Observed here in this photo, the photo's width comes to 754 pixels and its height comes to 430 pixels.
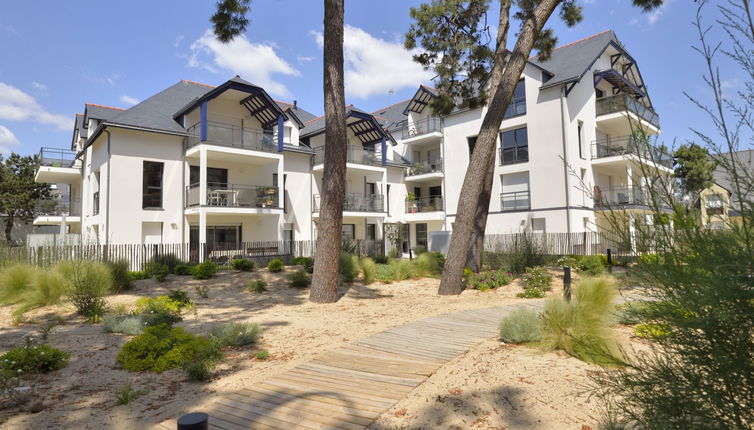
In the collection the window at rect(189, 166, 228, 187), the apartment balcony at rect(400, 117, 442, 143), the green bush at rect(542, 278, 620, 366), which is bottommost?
the green bush at rect(542, 278, 620, 366)

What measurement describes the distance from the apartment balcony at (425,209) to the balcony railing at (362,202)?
316 centimetres

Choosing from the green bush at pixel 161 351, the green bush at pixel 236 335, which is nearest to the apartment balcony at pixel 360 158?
the green bush at pixel 236 335

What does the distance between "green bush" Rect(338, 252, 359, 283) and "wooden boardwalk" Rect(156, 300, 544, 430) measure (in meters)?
6.16

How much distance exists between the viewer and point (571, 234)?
67.1ft

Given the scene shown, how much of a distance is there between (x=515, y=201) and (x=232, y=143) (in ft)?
50.7

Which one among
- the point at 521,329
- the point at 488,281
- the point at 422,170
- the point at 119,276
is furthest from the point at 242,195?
the point at 521,329

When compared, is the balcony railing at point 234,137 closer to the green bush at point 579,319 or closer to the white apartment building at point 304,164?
the white apartment building at point 304,164

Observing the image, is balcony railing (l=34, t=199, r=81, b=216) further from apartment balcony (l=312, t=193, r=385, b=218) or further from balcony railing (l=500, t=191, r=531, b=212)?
balcony railing (l=500, t=191, r=531, b=212)

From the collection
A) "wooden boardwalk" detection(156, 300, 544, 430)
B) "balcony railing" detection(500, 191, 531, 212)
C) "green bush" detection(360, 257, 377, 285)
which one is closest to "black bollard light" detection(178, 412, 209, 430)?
"wooden boardwalk" detection(156, 300, 544, 430)

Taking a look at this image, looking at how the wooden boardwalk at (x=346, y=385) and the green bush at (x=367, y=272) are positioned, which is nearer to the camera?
the wooden boardwalk at (x=346, y=385)

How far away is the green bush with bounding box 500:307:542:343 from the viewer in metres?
5.41

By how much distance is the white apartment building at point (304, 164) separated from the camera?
18.6 meters

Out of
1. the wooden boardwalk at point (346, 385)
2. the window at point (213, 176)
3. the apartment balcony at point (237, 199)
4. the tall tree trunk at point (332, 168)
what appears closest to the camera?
the wooden boardwalk at point (346, 385)

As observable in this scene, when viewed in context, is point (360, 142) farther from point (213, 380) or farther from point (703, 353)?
point (703, 353)
